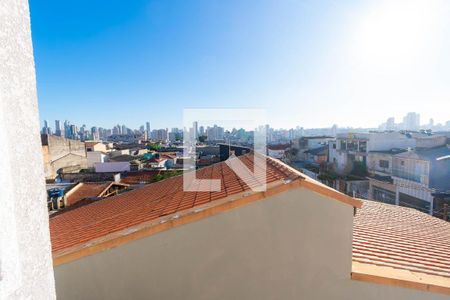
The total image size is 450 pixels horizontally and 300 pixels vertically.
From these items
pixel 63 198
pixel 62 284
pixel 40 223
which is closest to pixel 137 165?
pixel 63 198

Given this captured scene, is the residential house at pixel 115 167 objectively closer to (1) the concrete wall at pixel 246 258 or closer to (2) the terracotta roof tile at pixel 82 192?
(2) the terracotta roof tile at pixel 82 192

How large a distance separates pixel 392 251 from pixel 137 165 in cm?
2370

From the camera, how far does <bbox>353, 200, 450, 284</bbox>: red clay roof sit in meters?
2.40

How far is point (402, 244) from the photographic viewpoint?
3008 millimetres

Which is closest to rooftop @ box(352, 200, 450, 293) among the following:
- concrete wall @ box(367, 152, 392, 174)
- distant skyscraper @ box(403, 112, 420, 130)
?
concrete wall @ box(367, 152, 392, 174)

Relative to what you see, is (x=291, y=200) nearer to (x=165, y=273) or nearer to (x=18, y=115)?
(x=165, y=273)

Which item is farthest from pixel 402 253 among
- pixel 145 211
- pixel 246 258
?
pixel 145 211

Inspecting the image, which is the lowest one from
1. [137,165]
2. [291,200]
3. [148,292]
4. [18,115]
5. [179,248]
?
[137,165]

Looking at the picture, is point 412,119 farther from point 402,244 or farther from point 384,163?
point 402,244

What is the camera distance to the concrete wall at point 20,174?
0.83 m

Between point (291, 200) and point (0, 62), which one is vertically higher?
point (0, 62)

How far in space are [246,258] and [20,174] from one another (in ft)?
6.13

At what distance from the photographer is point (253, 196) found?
2146 millimetres

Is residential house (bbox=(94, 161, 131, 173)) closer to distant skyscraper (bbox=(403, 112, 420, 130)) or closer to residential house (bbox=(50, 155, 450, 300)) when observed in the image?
residential house (bbox=(50, 155, 450, 300))
